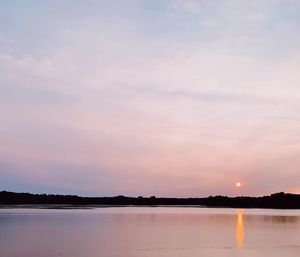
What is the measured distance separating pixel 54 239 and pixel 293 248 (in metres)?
14.8

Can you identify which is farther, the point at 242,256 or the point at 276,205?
the point at 276,205

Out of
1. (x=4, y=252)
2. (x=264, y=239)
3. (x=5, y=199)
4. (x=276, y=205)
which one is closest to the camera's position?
(x=4, y=252)

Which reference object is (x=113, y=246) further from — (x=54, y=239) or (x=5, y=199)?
(x=5, y=199)

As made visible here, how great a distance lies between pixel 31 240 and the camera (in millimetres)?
28641

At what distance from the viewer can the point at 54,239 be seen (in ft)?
96.5

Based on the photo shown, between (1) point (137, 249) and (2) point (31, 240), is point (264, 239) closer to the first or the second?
(1) point (137, 249)

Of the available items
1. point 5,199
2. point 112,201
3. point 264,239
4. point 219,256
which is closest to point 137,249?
point 219,256

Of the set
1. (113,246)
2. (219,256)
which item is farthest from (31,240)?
(219,256)

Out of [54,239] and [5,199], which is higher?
[5,199]

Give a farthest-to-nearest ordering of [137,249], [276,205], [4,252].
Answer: [276,205], [137,249], [4,252]

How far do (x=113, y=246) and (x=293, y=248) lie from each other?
34.7ft

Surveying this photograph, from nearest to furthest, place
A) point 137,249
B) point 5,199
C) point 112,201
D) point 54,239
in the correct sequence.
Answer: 1. point 137,249
2. point 54,239
3. point 5,199
4. point 112,201

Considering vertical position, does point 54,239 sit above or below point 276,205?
below

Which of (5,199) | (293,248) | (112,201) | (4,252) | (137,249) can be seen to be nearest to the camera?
(4,252)
